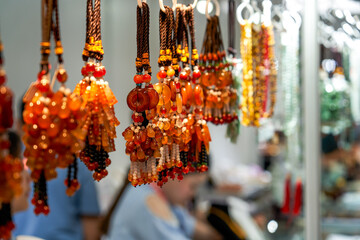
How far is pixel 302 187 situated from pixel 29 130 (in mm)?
1475

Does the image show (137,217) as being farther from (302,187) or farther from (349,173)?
(349,173)

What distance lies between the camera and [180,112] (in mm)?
859

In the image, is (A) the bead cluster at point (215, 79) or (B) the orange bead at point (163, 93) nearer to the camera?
(B) the orange bead at point (163, 93)

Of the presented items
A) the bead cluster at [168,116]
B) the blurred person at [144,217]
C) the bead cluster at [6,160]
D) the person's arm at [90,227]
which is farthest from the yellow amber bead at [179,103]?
the person's arm at [90,227]

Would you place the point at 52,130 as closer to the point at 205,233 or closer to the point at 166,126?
the point at 166,126

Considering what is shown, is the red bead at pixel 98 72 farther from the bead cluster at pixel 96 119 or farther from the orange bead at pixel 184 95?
the orange bead at pixel 184 95

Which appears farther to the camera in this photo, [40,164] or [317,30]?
[317,30]

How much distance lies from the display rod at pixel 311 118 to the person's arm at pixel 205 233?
2.48ft

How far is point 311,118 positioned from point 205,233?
979 millimetres

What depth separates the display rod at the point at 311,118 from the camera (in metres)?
1.79

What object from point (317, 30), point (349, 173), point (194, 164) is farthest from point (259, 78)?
point (349, 173)

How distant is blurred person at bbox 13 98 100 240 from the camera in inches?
56.1

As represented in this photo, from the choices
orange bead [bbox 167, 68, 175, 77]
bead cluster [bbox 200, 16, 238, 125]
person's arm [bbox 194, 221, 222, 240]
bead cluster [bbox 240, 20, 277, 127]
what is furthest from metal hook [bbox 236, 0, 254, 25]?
person's arm [bbox 194, 221, 222, 240]

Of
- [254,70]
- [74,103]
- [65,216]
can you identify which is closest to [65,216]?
[65,216]
